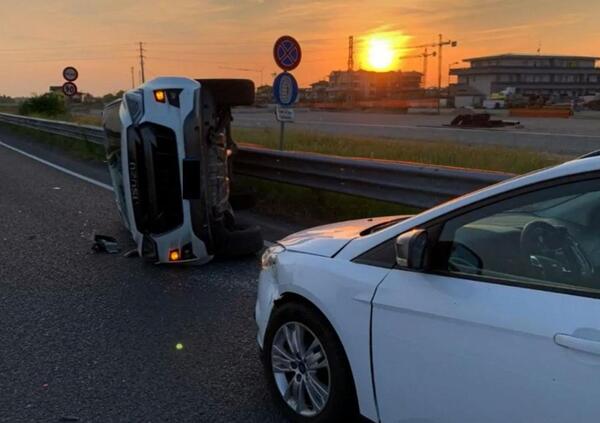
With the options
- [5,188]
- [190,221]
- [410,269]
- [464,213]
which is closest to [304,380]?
[410,269]

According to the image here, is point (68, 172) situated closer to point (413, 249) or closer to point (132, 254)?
point (132, 254)

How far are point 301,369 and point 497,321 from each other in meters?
1.27

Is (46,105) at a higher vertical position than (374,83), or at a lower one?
lower

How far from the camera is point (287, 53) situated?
1171cm

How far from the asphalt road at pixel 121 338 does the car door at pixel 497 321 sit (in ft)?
3.34

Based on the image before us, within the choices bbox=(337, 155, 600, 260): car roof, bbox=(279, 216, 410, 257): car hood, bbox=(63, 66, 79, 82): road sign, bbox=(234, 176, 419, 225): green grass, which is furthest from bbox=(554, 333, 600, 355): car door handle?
bbox=(63, 66, 79, 82): road sign

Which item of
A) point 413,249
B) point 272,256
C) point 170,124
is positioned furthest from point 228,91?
point 413,249

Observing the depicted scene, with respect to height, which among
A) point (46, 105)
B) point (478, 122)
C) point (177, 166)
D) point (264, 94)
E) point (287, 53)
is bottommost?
point (478, 122)

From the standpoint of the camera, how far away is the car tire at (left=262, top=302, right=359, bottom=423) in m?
2.93

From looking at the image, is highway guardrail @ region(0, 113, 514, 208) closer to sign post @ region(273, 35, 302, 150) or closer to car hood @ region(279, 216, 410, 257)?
sign post @ region(273, 35, 302, 150)

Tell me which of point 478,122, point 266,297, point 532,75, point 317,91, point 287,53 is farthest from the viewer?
point 317,91

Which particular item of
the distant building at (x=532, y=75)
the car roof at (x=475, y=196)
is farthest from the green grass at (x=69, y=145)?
the distant building at (x=532, y=75)

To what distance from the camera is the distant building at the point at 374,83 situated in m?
133

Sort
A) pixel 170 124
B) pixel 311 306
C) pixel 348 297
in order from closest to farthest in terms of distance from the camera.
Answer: pixel 348 297
pixel 311 306
pixel 170 124
